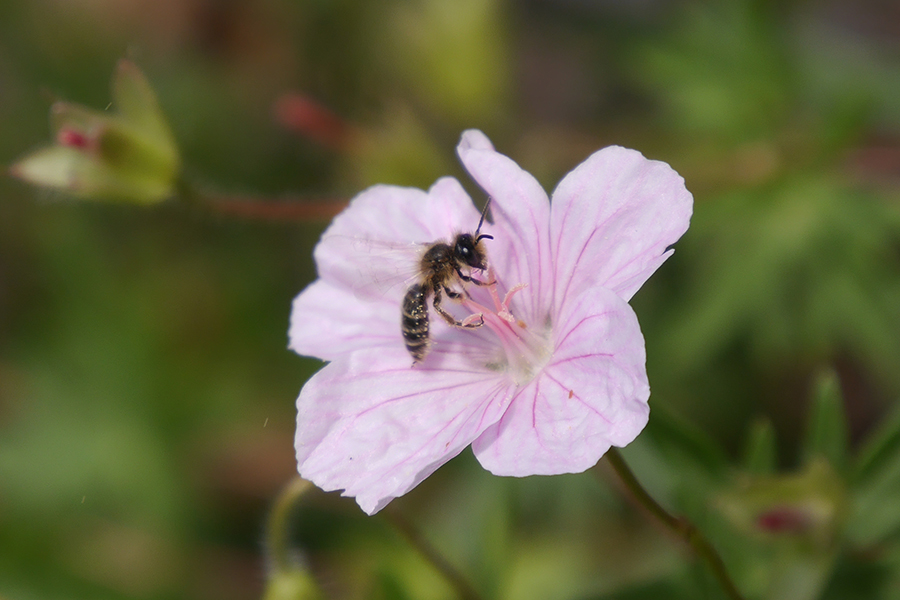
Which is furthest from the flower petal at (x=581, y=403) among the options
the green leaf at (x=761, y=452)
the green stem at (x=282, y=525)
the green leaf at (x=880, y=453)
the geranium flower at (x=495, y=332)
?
the green leaf at (x=880, y=453)

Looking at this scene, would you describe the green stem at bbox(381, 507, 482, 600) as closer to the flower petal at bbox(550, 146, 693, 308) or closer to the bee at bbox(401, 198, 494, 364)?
the bee at bbox(401, 198, 494, 364)

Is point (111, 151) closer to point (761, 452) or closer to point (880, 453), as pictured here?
point (761, 452)

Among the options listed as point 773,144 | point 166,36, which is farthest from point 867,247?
point 166,36

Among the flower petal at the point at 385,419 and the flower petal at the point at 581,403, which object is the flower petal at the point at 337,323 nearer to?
the flower petal at the point at 385,419

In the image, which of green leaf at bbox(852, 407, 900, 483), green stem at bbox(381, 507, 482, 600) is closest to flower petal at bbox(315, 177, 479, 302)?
green stem at bbox(381, 507, 482, 600)

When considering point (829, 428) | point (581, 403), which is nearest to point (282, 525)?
point (581, 403)

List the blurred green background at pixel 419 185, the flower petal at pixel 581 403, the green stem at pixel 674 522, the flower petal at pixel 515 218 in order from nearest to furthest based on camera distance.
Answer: the flower petal at pixel 581 403
the green stem at pixel 674 522
the flower petal at pixel 515 218
the blurred green background at pixel 419 185
